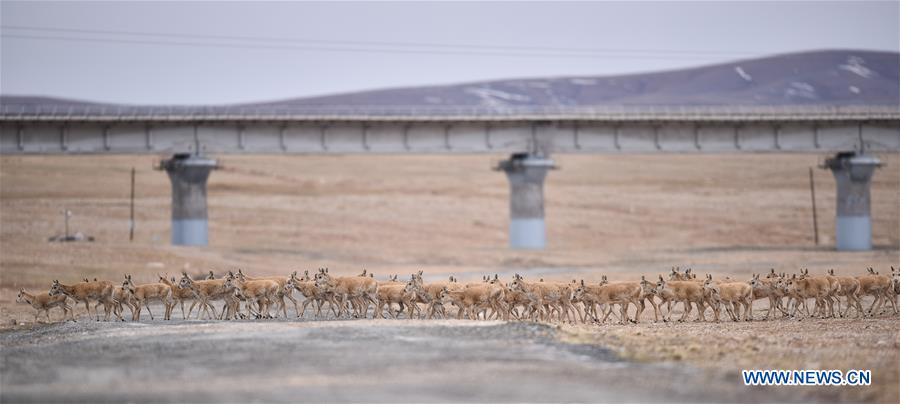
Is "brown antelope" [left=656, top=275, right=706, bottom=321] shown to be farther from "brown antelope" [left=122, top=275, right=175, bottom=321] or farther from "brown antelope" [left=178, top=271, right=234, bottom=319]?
"brown antelope" [left=122, top=275, right=175, bottom=321]

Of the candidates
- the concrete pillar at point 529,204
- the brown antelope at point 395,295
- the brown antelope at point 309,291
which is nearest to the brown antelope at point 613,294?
the brown antelope at point 395,295

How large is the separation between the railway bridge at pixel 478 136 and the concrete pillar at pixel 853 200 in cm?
7

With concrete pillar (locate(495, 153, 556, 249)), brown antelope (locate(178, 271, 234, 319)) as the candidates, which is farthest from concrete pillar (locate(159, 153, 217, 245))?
brown antelope (locate(178, 271, 234, 319))

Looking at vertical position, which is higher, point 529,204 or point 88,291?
point 529,204

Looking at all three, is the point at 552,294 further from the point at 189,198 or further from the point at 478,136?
the point at 478,136

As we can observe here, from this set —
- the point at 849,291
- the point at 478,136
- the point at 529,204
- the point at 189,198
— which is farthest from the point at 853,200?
the point at 849,291

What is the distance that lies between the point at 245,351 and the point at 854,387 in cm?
928

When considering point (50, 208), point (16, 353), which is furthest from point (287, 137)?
point (16, 353)

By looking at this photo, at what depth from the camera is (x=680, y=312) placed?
35.0 meters

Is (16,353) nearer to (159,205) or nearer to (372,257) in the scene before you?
(372,257)

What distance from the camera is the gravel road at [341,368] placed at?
16844 mm

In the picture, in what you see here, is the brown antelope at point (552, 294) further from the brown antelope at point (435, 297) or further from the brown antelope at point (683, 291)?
the brown antelope at point (683, 291)

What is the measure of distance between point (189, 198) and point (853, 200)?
3873cm

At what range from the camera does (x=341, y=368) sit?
1906cm
